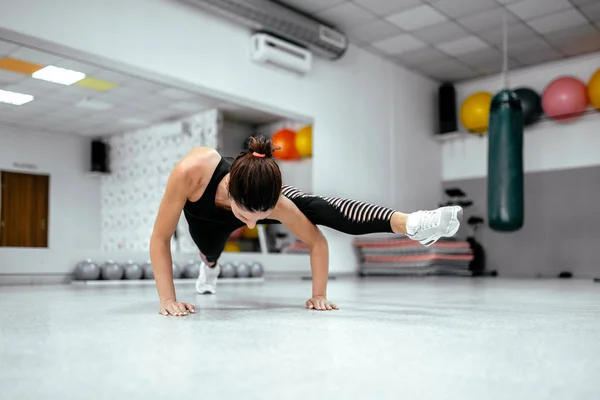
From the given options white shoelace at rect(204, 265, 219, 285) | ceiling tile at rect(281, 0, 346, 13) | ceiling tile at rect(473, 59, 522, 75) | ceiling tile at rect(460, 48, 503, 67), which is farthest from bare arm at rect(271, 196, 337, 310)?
ceiling tile at rect(473, 59, 522, 75)

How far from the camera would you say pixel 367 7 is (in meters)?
6.09

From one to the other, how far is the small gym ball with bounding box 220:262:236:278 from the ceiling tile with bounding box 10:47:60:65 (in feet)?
7.73

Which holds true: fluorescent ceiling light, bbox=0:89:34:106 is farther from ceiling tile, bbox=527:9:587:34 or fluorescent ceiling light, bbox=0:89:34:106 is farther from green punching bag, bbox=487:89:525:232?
ceiling tile, bbox=527:9:587:34

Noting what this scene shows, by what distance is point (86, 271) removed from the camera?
4.53m

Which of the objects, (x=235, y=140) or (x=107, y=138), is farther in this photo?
(x=235, y=140)

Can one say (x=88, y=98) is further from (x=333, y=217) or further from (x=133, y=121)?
(x=333, y=217)

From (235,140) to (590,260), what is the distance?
503 cm

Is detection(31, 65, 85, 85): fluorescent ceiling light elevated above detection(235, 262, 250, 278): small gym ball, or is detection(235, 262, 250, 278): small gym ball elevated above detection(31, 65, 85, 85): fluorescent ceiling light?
detection(31, 65, 85, 85): fluorescent ceiling light

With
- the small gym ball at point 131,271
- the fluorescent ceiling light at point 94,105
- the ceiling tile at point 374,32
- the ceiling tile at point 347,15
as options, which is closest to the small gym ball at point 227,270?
the small gym ball at point 131,271

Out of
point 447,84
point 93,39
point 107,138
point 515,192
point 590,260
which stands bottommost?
point 590,260

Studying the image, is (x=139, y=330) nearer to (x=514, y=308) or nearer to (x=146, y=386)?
(x=146, y=386)

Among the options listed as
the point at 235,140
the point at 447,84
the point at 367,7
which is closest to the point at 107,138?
the point at 235,140

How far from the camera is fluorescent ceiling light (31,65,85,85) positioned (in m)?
4.30

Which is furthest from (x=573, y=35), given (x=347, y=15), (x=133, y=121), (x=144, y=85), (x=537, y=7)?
(x=133, y=121)
